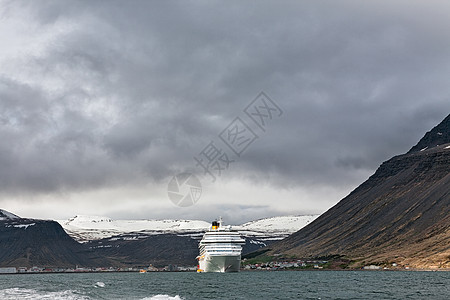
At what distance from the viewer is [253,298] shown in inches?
4190

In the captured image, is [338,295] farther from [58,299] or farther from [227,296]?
[58,299]

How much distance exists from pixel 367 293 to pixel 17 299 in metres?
68.4

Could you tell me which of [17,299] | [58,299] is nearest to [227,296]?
[58,299]

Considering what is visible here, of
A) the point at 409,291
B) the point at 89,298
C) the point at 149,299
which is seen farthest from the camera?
the point at 409,291

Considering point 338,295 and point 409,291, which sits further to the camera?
point 409,291

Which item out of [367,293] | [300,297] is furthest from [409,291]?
[300,297]

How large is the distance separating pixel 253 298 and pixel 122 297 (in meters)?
Result: 26.7

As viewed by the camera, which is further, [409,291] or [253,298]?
[409,291]

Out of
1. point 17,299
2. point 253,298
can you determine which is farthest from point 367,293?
point 17,299

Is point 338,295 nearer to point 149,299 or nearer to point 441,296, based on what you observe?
point 441,296

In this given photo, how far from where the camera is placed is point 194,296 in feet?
368

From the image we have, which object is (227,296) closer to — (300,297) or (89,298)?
(300,297)

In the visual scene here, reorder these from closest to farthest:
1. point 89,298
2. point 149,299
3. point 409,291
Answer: point 149,299
point 89,298
point 409,291

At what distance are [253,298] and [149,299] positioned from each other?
19955 millimetres
